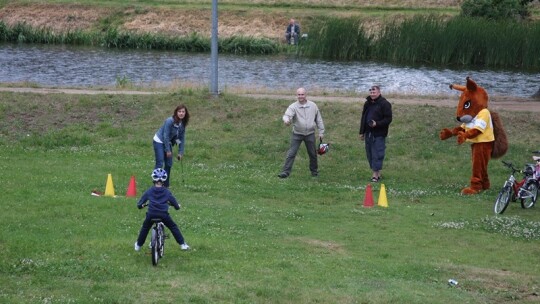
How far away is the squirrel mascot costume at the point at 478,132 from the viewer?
827 inches

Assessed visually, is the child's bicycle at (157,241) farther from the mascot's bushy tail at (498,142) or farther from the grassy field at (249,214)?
the mascot's bushy tail at (498,142)

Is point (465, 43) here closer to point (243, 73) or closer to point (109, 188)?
point (243, 73)

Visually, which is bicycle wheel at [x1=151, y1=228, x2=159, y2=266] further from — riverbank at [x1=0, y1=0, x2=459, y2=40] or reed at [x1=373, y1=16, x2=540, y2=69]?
riverbank at [x1=0, y1=0, x2=459, y2=40]

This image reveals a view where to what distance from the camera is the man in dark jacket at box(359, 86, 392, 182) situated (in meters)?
22.1

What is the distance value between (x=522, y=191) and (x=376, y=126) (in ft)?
12.9

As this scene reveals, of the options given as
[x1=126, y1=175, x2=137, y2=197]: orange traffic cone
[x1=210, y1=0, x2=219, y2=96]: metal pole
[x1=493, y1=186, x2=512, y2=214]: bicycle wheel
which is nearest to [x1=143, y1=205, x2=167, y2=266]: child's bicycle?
[x1=126, y1=175, x2=137, y2=197]: orange traffic cone

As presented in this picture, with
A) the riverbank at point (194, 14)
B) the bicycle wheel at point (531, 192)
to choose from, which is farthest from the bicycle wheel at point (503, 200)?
the riverbank at point (194, 14)

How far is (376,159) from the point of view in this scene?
22.3 meters

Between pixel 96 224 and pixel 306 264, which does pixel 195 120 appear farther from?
pixel 306 264

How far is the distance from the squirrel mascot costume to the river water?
1582 centimetres

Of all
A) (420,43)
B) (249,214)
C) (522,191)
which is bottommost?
(420,43)

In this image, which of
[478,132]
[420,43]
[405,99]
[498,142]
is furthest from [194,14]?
[478,132]

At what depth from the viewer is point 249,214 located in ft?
59.1

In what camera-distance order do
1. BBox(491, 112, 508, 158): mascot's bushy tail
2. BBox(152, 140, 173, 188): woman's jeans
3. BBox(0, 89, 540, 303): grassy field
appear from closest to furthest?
BBox(0, 89, 540, 303): grassy field < BBox(152, 140, 173, 188): woman's jeans < BBox(491, 112, 508, 158): mascot's bushy tail
